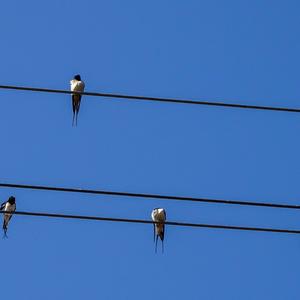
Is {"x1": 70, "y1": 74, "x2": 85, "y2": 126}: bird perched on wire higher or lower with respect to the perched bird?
higher

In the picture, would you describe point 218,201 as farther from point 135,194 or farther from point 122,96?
point 122,96

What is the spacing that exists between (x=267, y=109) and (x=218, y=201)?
3.60 ft

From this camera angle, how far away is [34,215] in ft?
32.1

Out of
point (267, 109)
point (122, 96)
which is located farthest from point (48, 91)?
point (267, 109)

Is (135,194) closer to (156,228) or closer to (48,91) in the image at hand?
(48,91)

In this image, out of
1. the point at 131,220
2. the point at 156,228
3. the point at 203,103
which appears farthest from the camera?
the point at 156,228

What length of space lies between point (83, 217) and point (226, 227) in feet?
4.09

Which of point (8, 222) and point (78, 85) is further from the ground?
point (78, 85)

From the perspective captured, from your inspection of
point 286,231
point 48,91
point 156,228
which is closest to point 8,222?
point 156,228

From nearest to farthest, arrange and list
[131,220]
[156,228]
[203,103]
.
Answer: [131,220], [203,103], [156,228]

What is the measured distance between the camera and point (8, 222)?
17516mm

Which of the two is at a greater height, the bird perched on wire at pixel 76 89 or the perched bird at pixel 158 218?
the bird perched on wire at pixel 76 89

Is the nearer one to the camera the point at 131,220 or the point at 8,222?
the point at 131,220

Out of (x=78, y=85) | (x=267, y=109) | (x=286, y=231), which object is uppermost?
(x=78, y=85)
